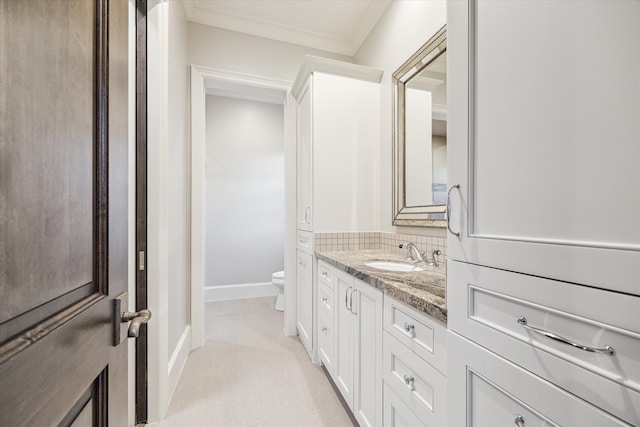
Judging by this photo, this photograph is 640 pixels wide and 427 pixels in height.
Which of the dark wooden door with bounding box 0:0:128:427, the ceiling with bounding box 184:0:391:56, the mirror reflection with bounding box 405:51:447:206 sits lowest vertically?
the dark wooden door with bounding box 0:0:128:427

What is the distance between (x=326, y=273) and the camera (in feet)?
6.06

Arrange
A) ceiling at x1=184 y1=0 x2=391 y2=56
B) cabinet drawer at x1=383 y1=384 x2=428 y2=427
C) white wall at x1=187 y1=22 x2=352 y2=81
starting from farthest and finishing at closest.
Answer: white wall at x1=187 y1=22 x2=352 y2=81, ceiling at x1=184 y1=0 x2=391 y2=56, cabinet drawer at x1=383 y1=384 x2=428 y2=427

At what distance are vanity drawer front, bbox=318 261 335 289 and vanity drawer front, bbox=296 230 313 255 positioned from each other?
0.66 feet

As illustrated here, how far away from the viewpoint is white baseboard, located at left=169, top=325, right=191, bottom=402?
172cm

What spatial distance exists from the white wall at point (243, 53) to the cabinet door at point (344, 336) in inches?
80.5

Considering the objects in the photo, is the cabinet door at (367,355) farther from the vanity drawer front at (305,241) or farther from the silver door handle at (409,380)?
the vanity drawer front at (305,241)

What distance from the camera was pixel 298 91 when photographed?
2.46 meters

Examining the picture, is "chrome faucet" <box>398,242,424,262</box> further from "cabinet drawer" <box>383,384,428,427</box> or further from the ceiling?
the ceiling

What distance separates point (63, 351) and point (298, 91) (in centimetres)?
244

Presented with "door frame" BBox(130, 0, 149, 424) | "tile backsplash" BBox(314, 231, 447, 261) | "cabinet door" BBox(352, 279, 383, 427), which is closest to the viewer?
"cabinet door" BBox(352, 279, 383, 427)

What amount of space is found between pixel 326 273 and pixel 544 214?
1.42m

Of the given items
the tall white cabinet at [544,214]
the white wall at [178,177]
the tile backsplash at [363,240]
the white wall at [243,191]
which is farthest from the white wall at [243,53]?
the tall white cabinet at [544,214]

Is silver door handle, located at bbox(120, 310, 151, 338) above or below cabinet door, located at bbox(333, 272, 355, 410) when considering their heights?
above

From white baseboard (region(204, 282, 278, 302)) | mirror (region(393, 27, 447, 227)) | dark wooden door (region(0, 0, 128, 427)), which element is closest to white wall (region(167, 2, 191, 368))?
dark wooden door (region(0, 0, 128, 427))
